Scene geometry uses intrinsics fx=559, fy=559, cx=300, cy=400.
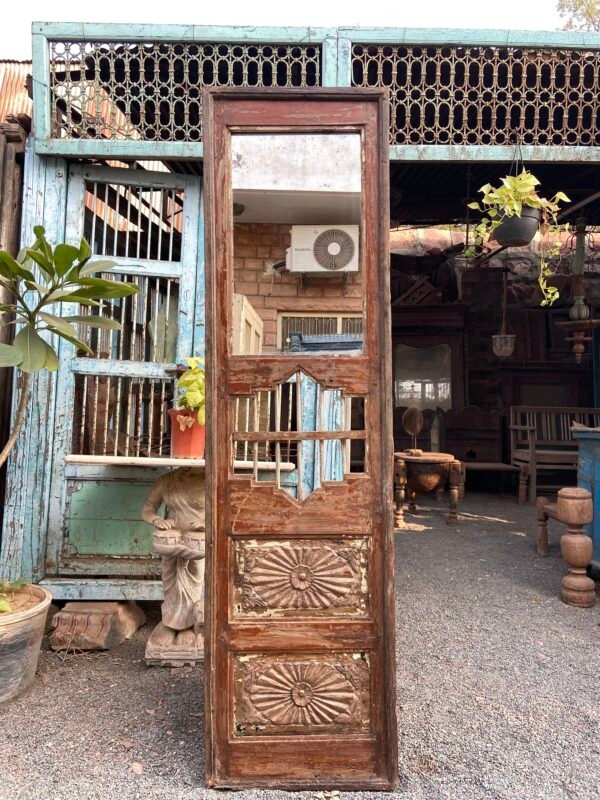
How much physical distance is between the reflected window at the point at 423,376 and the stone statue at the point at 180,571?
289 inches

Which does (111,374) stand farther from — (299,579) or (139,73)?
(299,579)

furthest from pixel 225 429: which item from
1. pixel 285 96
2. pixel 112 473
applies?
pixel 112 473

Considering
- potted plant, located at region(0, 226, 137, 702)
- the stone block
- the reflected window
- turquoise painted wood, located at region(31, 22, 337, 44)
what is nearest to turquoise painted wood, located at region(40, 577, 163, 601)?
the stone block

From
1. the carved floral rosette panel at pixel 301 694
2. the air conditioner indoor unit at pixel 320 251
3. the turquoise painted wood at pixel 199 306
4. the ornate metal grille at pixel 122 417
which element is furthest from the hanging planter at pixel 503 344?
the carved floral rosette panel at pixel 301 694

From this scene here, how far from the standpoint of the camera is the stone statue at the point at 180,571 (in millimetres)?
3168

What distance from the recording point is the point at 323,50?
378 cm

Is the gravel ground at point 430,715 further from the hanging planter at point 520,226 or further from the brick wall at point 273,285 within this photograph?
the hanging planter at point 520,226

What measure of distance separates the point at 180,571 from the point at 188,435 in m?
0.79

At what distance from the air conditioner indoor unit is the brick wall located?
0.76ft

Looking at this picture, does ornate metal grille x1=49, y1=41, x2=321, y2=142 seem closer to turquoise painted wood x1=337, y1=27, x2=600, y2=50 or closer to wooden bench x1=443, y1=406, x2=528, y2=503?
turquoise painted wood x1=337, y1=27, x2=600, y2=50

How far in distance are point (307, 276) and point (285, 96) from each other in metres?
2.55

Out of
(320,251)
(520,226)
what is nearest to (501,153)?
(520,226)

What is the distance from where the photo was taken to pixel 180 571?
324cm

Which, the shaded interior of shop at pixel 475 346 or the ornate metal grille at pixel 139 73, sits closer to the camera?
the ornate metal grille at pixel 139 73
